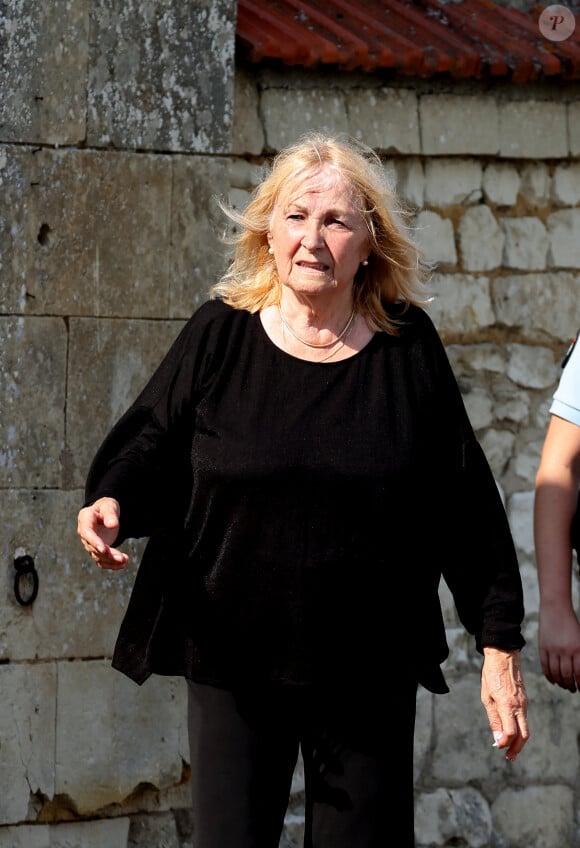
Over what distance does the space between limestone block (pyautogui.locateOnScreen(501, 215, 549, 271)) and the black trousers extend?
212 centimetres

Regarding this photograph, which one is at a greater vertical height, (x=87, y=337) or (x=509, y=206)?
(x=509, y=206)

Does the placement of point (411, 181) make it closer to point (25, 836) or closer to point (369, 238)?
point (369, 238)

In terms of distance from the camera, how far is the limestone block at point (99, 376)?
3.84m

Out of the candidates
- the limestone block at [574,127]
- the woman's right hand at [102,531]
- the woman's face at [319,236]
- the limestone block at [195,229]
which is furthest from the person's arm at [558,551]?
the limestone block at [574,127]

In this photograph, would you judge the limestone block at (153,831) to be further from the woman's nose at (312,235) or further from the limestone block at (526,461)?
the woman's nose at (312,235)

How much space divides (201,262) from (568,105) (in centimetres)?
148

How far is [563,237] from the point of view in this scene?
454 cm

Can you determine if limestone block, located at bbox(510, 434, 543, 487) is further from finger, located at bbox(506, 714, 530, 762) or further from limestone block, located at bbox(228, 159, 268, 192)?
finger, located at bbox(506, 714, 530, 762)

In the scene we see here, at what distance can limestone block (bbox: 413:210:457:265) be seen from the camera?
173 inches


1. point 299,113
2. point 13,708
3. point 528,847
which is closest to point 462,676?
point 528,847

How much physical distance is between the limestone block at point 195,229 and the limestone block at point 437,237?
0.76 m

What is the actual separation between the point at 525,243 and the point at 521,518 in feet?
3.11

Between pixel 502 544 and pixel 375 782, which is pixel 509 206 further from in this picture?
pixel 375 782

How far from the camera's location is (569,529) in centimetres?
281
